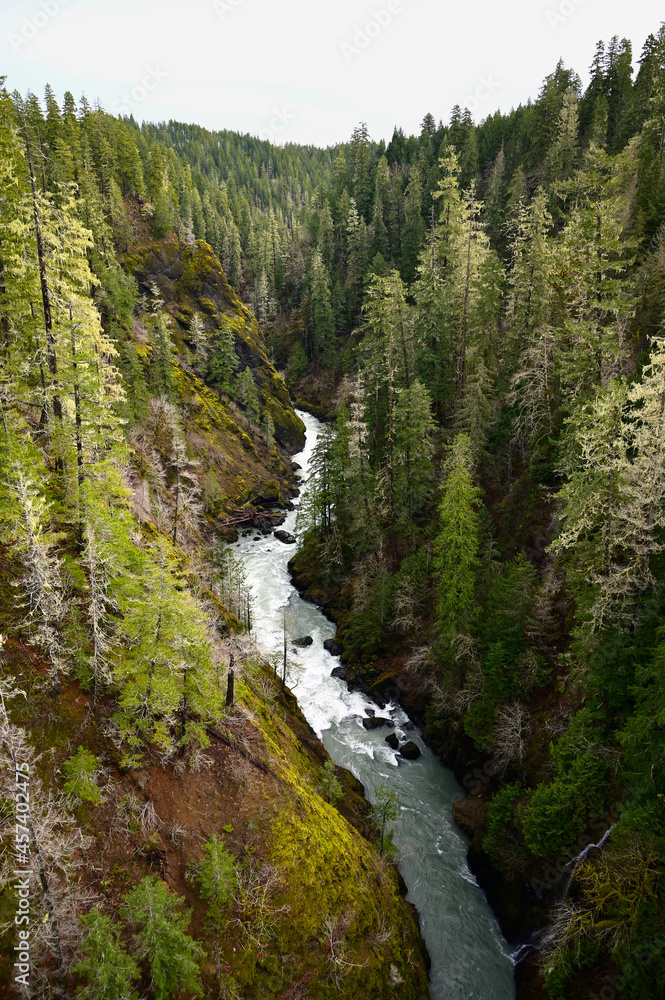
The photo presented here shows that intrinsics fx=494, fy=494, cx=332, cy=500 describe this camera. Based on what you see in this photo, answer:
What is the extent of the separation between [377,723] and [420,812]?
227 inches

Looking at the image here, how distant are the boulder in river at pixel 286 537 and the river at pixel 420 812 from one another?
997 cm

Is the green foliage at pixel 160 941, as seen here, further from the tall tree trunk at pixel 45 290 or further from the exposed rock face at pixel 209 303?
the exposed rock face at pixel 209 303

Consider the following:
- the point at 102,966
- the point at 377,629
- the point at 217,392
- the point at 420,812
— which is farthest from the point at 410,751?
the point at 217,392

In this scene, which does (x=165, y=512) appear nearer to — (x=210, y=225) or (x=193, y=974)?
(x=193, y=974)

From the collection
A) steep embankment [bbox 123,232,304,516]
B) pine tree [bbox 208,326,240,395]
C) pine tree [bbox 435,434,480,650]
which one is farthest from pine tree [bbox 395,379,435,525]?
pine tree [bbox 208,326,240,395]

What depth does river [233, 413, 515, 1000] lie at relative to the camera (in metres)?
19.1

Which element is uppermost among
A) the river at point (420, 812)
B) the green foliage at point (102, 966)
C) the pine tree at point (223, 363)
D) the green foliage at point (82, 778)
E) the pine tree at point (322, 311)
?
the pine tree at point (322, 311)

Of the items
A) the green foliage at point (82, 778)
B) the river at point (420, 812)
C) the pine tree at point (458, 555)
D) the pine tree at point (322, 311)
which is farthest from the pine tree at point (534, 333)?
the pine tree at point (322, 311)

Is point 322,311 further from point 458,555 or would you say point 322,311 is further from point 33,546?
point 33,546

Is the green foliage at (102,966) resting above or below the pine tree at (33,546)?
below

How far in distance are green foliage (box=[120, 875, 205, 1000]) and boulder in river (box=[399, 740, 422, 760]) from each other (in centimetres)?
1680

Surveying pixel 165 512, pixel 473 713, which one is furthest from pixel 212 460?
pixel 473 713

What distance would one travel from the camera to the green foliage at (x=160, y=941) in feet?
40.0

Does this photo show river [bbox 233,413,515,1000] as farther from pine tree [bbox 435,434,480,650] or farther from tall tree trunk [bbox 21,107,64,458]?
tall tree trunk [bbox 21,107,64,458]
